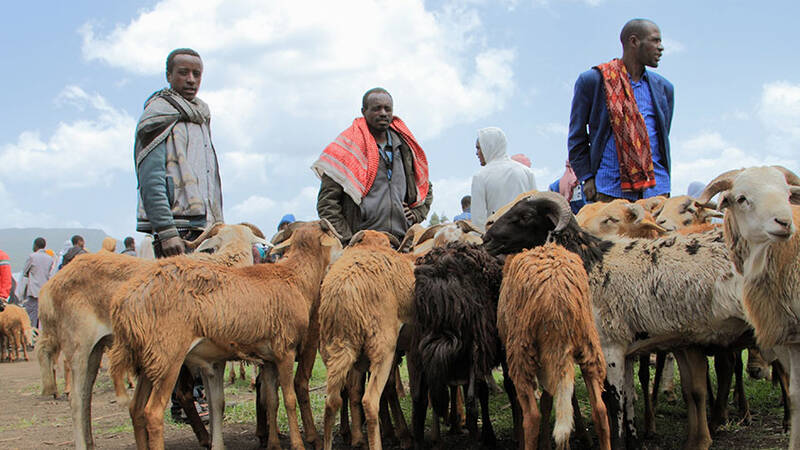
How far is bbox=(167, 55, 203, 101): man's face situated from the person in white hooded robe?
11.7 ft

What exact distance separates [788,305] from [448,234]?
3376 millimetres

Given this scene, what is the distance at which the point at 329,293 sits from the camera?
5.17 metres

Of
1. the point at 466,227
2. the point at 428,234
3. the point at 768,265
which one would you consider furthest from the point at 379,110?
the point at 768,265

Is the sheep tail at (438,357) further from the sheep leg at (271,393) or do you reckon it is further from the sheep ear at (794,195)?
the sheep ear at (794,195)

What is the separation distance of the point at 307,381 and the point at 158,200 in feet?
7.13

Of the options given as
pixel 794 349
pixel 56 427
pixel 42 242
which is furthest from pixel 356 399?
pixel 42 242

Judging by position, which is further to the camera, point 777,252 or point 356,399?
point 356,399

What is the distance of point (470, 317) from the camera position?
5.08 metres

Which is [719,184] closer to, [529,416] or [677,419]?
[529,416]

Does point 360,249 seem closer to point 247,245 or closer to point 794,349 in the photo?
point 247,245

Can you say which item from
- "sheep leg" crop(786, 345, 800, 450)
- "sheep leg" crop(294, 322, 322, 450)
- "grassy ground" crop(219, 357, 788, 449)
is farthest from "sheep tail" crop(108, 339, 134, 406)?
"sheep leg" crop(786, 345, 800, 450)

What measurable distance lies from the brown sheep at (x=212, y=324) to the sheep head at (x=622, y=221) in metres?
2.57

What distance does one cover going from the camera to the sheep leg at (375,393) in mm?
4863

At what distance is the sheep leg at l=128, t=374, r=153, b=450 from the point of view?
489 centimetres
